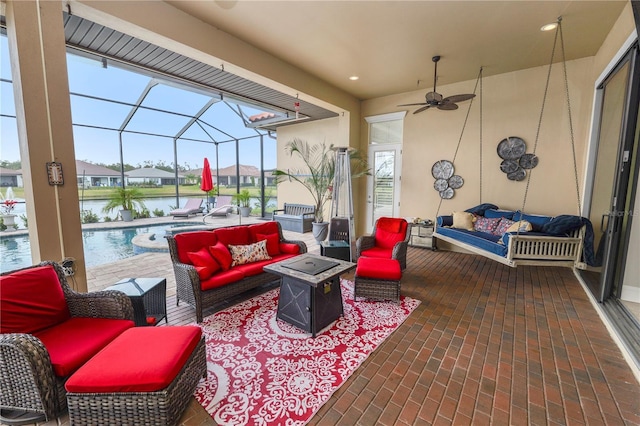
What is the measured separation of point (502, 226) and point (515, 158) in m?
1.41

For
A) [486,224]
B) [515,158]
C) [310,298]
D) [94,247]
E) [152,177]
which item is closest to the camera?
[310,298]

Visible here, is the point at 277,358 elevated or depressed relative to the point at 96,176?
depressed

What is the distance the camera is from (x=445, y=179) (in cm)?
579

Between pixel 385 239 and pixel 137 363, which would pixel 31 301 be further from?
pixel 385 239

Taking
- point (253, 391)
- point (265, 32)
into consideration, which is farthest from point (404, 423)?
point (265, 32)

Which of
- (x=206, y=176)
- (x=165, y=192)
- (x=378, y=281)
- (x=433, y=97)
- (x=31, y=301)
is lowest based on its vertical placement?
(x=378, y=281)

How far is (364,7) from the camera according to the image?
3.14 metres

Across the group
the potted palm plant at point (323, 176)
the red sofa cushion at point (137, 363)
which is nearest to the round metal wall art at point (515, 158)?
the potted palm plant at point (323, 176)

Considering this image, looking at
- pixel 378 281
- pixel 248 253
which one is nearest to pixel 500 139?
pixel 378 281

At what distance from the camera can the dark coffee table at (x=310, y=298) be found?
2.56 metres

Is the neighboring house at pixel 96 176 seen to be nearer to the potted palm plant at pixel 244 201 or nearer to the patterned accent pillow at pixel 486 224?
the potted palm plant at pixel 244 201

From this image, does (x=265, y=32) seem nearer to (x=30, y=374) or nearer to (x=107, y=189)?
(x=30, y=374)

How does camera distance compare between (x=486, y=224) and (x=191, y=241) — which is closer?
(x=191, y=241)

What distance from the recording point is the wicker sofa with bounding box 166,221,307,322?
9.30 feet
